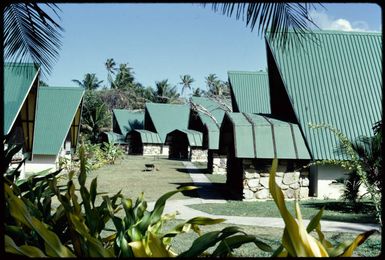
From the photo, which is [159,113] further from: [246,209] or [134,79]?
[246,209]

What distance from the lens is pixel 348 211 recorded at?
41.1 feet

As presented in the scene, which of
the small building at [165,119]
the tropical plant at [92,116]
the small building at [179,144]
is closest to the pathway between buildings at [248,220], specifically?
the small building at [179,144]

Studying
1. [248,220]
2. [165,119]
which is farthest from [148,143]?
[248,220]

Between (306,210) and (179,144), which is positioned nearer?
(306,210)

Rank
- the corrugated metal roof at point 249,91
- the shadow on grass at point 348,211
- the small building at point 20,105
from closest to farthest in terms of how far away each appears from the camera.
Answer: the shadow on grass at point 348,211 → the small building at point 20,105 → the corrugated metal roof at point 249,91

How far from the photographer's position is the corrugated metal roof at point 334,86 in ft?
49.9

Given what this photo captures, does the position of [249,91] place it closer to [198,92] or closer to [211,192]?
[211,192]

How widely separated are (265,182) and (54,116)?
48.5ft

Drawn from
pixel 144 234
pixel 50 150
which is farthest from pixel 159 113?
pixel 144 234

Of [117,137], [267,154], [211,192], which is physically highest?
[267,154]

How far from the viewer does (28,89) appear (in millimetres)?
16766

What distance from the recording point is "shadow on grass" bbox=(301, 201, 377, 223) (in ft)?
36.4

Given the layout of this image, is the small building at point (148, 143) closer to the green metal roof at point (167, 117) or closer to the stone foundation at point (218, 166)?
the green metal roof at point (167, 117)

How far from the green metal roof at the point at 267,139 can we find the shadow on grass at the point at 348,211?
1724 mm
